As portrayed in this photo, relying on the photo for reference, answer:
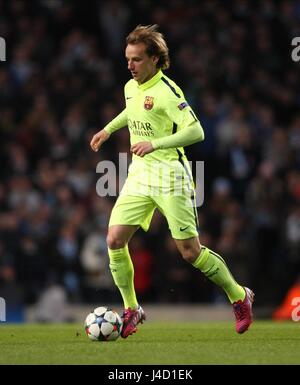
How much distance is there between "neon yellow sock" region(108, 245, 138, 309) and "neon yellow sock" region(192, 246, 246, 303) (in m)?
0.55

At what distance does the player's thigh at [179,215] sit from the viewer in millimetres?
9133

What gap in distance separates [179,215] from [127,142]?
7771 mm

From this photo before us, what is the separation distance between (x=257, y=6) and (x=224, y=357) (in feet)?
40.3

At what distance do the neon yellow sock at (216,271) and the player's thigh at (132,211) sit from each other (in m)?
0.54

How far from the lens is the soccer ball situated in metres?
9.10

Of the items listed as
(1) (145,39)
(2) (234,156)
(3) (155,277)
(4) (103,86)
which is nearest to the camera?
(1) (145,39)

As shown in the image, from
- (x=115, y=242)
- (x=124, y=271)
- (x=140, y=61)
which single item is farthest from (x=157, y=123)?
(x=124, y=271)

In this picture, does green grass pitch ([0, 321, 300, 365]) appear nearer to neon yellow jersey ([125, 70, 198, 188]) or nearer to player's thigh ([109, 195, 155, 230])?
player's thigh ([109, 195, 155, 230])

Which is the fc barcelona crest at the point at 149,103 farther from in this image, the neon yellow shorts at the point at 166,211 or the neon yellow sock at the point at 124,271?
the neon yellow sock at the point at 124,271

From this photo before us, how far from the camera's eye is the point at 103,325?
29.8 ft

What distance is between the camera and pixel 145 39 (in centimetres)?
917

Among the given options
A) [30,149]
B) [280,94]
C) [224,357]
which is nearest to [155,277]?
[30,149]

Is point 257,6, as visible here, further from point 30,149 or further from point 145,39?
point 145,39

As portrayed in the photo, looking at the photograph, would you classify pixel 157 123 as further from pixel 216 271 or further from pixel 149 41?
pixel 216 271
